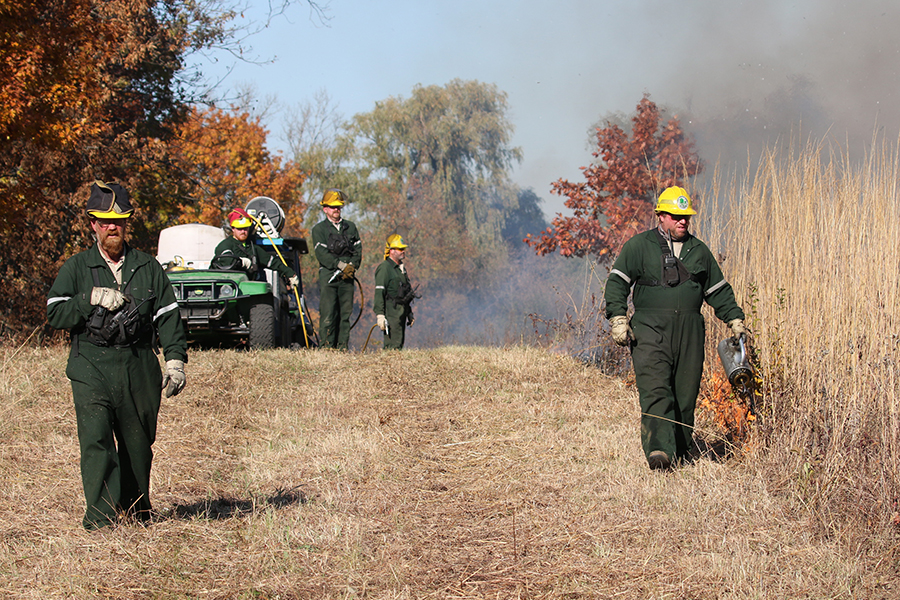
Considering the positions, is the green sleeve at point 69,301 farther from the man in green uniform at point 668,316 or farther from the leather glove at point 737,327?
the leather glove at point 737,327

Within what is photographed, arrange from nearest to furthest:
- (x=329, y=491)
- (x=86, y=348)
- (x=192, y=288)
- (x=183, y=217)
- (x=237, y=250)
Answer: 1. (x=86, y=348)
2. (x=329, y=491)
3. (x=192, y=288)
4. (x=237, y=250)
5. (x=183, y=217)

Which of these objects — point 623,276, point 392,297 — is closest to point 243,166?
point 392,297

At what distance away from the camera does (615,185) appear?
44.5 feet

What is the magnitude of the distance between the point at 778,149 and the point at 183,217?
28859 mm

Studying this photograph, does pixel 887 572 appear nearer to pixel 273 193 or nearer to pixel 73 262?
pixel 73 262

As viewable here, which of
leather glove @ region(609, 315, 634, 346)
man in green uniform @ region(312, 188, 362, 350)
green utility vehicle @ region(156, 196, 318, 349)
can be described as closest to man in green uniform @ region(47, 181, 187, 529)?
leather glove @ region(609, 315, 634, 346)

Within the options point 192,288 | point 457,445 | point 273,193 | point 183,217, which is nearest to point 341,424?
point 457,445

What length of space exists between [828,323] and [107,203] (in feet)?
14.2

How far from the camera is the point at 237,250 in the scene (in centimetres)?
1211

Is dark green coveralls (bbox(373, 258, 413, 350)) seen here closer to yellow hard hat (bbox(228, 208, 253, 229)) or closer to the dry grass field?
yellow hard hat (bbox(228, 208, 253, 229))

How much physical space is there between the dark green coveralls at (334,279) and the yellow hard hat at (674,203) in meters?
6.81

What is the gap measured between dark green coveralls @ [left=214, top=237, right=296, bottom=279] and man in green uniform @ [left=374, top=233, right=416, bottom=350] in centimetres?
139

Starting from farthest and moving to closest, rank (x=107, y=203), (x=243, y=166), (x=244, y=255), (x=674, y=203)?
(x=243, y=166)
(x=244, y=255)
(x=674, y=203)
(x=107, y=203)

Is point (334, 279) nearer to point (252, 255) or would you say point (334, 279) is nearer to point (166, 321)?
point (252, 255)
